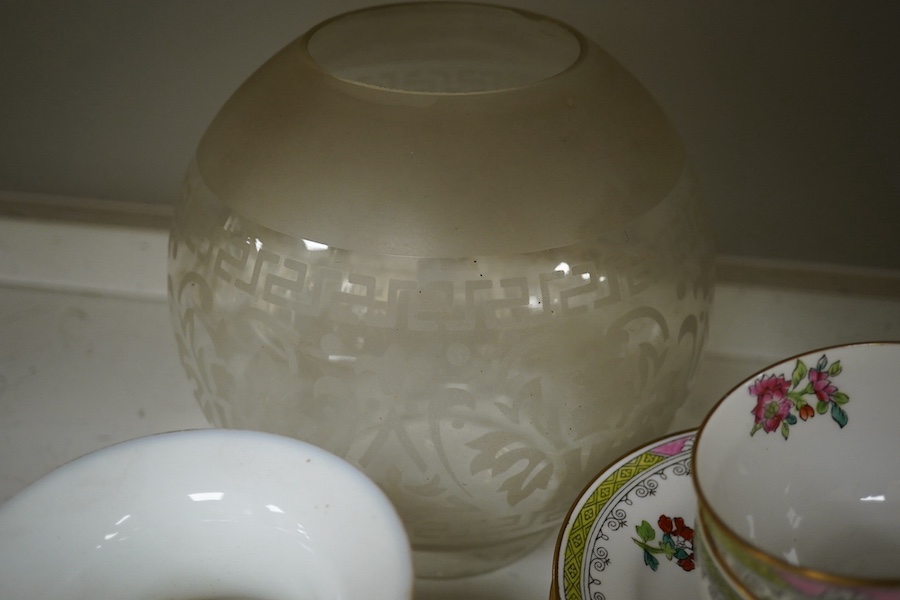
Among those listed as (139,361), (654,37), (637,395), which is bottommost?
(139,361)

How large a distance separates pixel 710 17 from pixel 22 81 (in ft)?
1.46

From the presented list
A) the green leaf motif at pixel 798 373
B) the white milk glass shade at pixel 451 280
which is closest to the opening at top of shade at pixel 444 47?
the white milk glass shade at pixel 451 280

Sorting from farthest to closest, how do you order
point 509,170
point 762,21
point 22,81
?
1. point 22,81
2. point 762,21
3. point 509,170

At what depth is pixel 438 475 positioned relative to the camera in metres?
0.35

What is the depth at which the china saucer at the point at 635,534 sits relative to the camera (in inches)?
12.4

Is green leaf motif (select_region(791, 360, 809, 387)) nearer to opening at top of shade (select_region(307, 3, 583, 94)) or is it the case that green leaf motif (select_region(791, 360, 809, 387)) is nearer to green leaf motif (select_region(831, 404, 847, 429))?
green leaf motif (select_region(831, 404, 847, 429))

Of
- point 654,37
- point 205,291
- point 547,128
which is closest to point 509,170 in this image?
point 547,128

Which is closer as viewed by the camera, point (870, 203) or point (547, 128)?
point (547, 128)

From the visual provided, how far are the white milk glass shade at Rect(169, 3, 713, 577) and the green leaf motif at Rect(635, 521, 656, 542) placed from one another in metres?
0.04

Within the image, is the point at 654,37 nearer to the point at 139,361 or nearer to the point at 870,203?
the point at 870,203

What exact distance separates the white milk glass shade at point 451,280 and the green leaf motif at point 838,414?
63mm

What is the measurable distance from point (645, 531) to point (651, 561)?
0.04 feet

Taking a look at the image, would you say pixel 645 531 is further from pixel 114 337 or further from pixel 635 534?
pixel 114 337

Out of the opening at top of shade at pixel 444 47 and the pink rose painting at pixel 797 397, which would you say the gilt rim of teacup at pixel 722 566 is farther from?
the opening at top of shade at pixel 444 47
